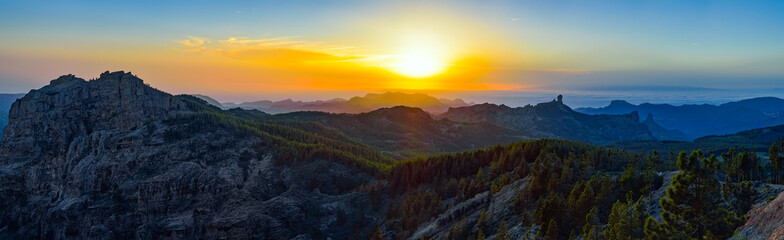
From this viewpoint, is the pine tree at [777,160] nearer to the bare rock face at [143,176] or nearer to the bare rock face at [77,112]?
the bare rock face at [143,176]

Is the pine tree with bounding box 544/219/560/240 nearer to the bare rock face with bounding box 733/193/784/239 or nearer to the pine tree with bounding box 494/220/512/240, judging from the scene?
the pine tree with bounding box 494/220/512/240

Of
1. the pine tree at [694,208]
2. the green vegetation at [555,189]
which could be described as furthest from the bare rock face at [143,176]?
the pine tree at [694,208]

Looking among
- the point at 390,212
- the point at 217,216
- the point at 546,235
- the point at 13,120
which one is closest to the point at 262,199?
the point at 217,216

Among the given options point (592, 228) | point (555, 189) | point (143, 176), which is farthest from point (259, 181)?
point (592, 228)

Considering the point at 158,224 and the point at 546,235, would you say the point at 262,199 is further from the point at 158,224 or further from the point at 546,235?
the point at 546,235

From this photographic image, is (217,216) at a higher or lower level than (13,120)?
lower

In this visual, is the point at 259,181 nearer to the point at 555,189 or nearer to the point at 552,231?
the point at 555,189
